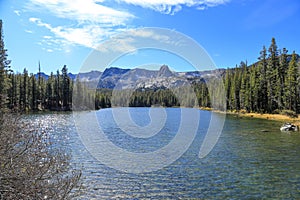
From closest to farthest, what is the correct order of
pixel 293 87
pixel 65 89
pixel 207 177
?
pixel 207 177
pixel 293 87
pixel 65 89

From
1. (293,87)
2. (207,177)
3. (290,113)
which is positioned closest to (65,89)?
Answer: (293,87)

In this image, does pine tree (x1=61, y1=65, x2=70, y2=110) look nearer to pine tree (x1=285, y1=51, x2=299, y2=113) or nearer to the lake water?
pine tree (x1=285, y1=51, x2=299, y2=113)

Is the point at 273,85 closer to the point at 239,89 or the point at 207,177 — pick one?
the point at 239,89

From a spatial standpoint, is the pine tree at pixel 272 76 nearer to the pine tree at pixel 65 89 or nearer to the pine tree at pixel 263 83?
the pine tree at pixel 263 83

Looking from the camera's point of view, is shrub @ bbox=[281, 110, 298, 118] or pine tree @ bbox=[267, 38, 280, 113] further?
pine tree @ bbox=[267, 38, 280, 113]

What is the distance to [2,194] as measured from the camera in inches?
319

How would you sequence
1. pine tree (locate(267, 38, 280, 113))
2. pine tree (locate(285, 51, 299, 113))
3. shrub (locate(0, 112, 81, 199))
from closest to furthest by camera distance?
shrub (locate(0, 112, 81, 199))
pine tree (locate(285, 51, 299, 113))
pine tree (locate(267, 38, 280, 113))

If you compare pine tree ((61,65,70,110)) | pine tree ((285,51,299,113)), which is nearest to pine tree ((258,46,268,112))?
pine tree ((285,51,299,113))

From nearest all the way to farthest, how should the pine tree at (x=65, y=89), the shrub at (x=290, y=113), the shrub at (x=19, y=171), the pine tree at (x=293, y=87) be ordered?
the shrub at (x=19, y=171) → the shrub at (x=290, y=113) → the pine tree at (x=293, y=87) → the pine tree at (x=65, y=89)

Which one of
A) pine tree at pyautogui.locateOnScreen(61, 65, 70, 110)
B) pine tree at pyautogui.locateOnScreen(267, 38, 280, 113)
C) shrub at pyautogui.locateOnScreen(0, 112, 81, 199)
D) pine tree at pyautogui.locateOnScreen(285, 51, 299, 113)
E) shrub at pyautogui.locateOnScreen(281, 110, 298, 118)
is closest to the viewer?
shrub at pyautogui.locateOnScreen(0, 112, 81, 199)

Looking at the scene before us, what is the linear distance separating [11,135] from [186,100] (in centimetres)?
17849

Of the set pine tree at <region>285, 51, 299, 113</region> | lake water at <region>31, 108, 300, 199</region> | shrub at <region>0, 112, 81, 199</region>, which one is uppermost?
pine tree at <region>285, 51, 299, 113</region>

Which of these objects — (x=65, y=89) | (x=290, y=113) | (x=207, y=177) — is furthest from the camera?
(x=65, y=89)

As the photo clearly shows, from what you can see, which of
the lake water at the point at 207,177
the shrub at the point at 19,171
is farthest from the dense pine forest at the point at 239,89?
the shrub at the point at 19,171
